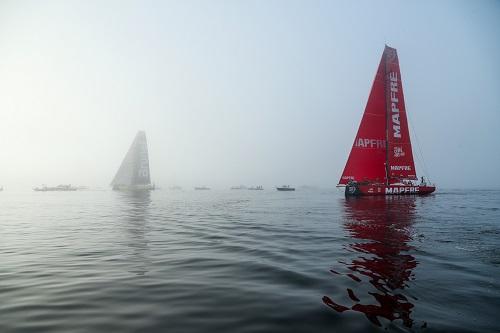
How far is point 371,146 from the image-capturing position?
1718 inches

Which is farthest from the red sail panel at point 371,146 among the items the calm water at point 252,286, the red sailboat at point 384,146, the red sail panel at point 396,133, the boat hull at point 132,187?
the boat hull at point 132,187

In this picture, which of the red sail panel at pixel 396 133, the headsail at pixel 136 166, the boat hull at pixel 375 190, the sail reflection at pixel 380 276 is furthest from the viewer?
the headsail at pixel 136 166

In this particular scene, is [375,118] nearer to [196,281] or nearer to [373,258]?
[373,258]

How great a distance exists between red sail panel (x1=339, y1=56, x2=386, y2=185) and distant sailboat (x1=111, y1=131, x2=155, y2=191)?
8283cm

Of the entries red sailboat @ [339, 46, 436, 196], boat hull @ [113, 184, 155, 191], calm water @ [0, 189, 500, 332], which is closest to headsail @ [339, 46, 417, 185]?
red sailboat @ [339, 46, 436, 196]

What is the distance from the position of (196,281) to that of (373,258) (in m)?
4.80

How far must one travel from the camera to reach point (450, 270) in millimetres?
6785

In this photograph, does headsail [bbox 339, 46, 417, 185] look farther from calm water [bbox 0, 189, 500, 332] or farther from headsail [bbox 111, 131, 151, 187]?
headsail [bbox 111, 131, 151, 187]

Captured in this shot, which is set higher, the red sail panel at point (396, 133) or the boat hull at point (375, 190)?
the red sail panel at point (396, 133)

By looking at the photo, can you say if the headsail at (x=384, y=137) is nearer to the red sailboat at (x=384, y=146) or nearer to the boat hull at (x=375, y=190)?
the red sailboat at (x=384, y=146)

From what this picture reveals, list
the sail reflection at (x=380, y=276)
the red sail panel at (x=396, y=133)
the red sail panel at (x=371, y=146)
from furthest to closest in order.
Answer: the red sail panel at (x=396, y=133)
the red sail panel at (x=371, y=146)
the sail reflection at (x=380, y=276)

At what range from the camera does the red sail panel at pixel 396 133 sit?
45.1 m

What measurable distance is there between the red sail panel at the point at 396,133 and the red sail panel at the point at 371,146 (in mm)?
1171

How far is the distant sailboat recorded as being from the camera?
106875 mm
